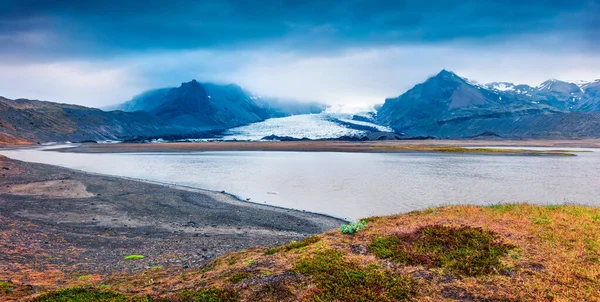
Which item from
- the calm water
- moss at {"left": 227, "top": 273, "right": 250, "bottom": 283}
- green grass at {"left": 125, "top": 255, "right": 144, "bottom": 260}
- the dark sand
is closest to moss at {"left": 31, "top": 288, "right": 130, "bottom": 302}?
moss at {"left": 227, "top": 273, "right": 250, "bottom": 283}

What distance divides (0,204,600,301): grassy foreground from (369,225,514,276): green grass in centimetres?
3

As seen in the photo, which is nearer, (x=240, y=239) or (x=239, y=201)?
(x=240, y=239)

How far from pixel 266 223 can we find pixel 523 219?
1439cm

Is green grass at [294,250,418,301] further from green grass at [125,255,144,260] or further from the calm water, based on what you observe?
the calm water

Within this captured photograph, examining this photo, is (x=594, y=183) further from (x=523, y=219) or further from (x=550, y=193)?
(x=523, y=219)

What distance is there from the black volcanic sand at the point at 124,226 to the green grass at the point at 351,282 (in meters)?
5.82

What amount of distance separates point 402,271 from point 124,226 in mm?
17390

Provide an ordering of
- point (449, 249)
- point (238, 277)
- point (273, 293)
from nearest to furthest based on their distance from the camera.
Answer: point (273, 293)
point (238, 277)
point (449, 249)

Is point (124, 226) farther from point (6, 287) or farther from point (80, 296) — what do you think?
point (80, 296)

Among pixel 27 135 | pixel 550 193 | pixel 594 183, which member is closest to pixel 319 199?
pixel 550 193

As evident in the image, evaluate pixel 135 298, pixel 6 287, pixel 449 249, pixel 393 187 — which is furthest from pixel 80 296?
pixel 393 187

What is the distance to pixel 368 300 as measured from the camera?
27.9 feet

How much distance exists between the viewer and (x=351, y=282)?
30.5 ft

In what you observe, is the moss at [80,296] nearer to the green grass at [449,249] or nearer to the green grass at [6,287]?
the green grass at [6,287]
